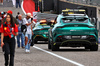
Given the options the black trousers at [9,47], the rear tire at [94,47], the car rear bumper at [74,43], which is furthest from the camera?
the rear tire at [94,47]

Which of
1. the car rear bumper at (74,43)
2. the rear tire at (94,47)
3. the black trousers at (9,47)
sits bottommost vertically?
the rear tire at (94,47)

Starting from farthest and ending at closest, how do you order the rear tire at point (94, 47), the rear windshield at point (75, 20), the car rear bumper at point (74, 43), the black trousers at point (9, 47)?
the rear windshield at point (75, 20) < the rear tire at point (94, 47) < the car rear bumper at point (74, 43) < the black trousers at point (9, 47)

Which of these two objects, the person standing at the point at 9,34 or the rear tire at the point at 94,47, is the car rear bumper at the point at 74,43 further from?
the person standing at the point at 9,34

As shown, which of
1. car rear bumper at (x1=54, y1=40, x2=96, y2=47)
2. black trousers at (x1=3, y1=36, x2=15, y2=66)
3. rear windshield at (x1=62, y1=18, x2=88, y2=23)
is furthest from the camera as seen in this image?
rear windshield at (x1=62, y1=18, x2=88, y2=23)

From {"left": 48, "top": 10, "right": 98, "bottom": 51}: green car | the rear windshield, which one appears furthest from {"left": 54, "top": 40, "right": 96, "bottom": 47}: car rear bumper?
the rear windshield

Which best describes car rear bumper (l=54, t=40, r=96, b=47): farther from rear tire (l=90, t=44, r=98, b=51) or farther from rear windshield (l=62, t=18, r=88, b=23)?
rear windshield (l=62, t=18, r=88, b=23)

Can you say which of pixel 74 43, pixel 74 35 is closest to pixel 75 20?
pixel 74 35

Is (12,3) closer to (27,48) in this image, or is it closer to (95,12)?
(95,12)

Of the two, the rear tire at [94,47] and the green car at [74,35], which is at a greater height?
the green car at [74,35]

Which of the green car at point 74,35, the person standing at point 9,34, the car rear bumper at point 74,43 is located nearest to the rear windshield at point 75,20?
the green car at point 74,35

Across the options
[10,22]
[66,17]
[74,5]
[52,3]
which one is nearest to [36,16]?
[74,5]

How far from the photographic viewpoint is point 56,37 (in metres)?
18.2

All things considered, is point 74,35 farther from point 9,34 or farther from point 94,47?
point 9,34

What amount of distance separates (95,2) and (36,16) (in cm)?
668
